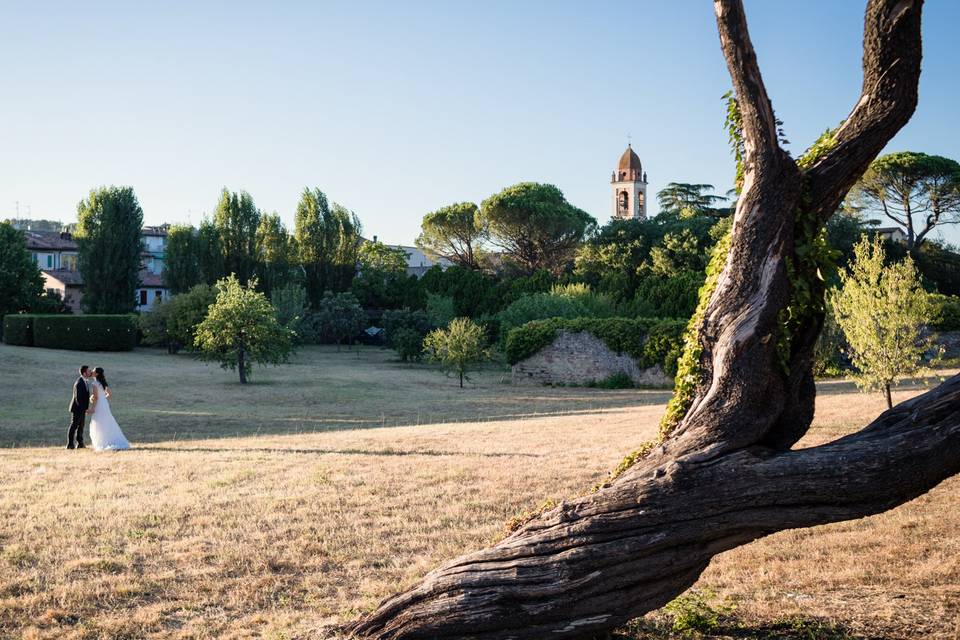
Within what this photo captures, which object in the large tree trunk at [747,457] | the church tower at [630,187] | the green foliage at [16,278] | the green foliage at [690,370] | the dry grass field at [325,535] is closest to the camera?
the large tree trunk at [747,457]

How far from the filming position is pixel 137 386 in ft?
101

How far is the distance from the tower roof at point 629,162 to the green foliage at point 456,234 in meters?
40.1

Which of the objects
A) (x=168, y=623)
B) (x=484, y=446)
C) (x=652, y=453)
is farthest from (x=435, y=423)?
(x=652, y=453)

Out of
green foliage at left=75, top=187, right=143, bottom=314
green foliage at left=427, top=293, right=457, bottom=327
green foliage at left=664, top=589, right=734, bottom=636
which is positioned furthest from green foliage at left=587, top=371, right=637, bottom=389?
green foliage at left=75, top=187, right=143, bottom=314

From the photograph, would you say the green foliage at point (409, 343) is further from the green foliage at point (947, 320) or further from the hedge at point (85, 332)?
the green foliage at point (947, 320)

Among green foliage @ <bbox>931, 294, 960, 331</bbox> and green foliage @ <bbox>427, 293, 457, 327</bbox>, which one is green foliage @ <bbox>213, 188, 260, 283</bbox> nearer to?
green foliage @ <bbox>427, 293, 457, 327</bbox>

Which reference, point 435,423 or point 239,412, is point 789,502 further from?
point 239,412

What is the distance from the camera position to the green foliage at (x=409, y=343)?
4556 cm

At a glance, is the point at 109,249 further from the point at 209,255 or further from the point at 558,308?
the point at 558,308

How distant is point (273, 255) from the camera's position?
60625 millimetres

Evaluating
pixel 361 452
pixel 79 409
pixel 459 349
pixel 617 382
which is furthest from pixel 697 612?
pixel 617 382

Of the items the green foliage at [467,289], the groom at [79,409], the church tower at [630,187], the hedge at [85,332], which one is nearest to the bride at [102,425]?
the groom at [79,409]

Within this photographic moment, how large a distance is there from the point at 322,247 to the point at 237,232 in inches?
253

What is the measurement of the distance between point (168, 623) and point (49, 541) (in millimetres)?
2700
